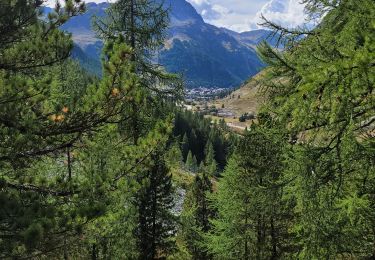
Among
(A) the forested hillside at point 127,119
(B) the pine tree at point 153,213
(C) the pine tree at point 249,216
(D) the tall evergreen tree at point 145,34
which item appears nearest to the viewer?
(A) the forested hillside at point 127,119

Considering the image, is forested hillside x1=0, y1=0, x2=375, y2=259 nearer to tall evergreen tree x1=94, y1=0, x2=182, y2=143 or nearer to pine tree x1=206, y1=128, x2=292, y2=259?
tall evergreen tree x1=94, y1=0, x2=182, y2=143

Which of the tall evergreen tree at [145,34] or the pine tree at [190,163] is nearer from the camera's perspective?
the tall evergreen tree at [145,34]

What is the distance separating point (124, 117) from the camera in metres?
8.64

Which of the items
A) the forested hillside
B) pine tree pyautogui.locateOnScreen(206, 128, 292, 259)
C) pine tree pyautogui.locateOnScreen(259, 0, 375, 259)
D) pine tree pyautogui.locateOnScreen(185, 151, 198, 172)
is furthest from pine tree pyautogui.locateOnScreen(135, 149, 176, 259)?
pine tree pyautogui.locateOnScreen(185, 151, 198, 172)

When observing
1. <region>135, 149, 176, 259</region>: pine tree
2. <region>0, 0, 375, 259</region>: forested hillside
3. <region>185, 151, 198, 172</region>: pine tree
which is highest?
<region>0, 0, 375, 259</region>: forested hillside

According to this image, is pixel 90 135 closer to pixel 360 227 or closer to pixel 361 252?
pixel 360 227

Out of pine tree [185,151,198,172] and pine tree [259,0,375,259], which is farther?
pine tree [185,151,198,172]

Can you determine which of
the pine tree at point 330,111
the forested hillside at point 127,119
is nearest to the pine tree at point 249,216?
the forested hillside at point 127,119

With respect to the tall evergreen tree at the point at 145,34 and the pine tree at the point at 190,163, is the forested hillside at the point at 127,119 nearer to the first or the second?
the tall evergreen tree at the point at 145,34

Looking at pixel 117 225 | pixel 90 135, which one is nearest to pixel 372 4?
pixel 90 135

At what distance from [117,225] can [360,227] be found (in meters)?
9.49

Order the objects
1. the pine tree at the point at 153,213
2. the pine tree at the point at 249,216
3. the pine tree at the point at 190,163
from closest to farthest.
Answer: the pine tree at the point at 249,216 → the pine tree at the point at 153,213 → the pine tree at the point at 190,163

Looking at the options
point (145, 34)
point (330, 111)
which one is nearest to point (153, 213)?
point (145, 34)

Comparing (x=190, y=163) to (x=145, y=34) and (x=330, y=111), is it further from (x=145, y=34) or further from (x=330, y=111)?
(x=330, y=111)
